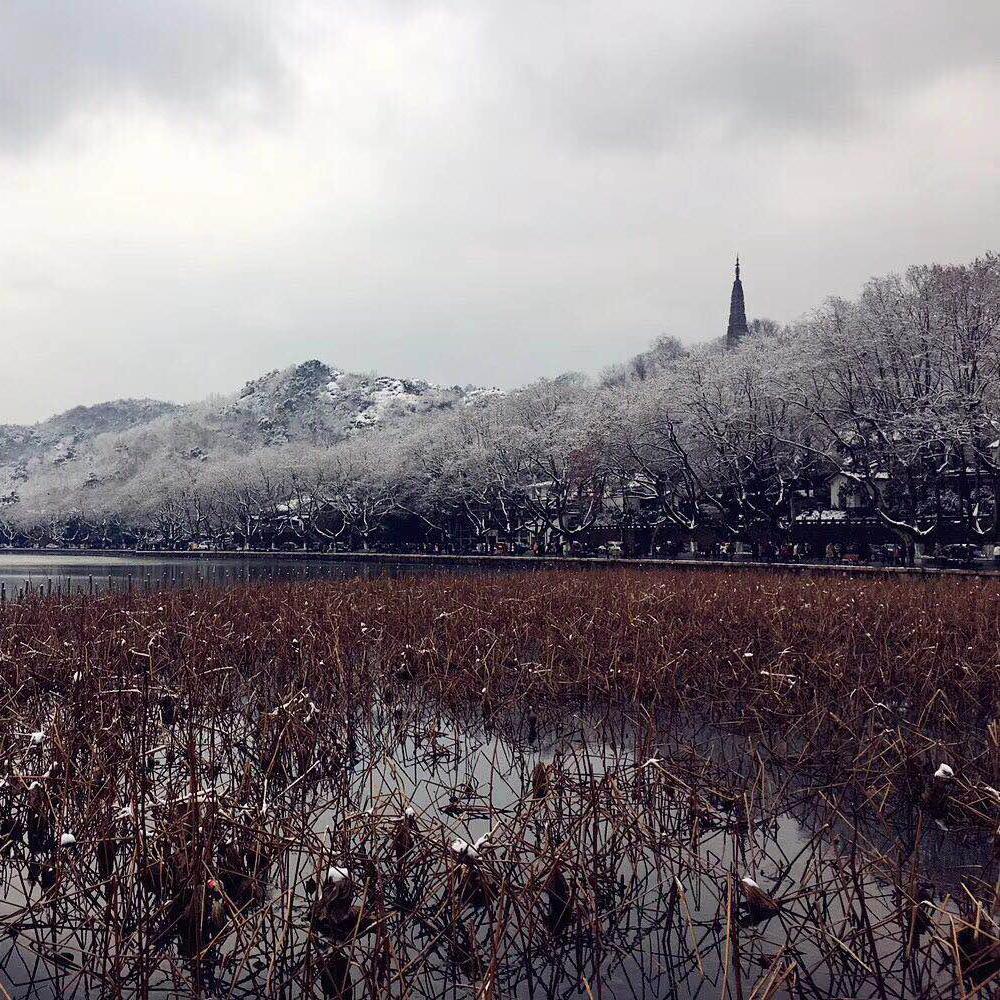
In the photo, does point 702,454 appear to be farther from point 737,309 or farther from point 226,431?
point 226,431

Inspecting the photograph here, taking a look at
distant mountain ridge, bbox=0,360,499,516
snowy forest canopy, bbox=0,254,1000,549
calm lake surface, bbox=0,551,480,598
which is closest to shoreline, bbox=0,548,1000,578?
calm lake surface, bbox=0,551,480,598

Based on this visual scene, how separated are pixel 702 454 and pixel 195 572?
26.6m

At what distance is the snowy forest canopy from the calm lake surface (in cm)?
785

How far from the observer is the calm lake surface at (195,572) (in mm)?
26091

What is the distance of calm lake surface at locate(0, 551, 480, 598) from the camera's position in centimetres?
2609

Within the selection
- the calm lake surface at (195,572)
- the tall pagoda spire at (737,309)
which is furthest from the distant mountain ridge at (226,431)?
the tall pagoda spire at (737,309)

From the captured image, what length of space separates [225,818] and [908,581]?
61.2 feet

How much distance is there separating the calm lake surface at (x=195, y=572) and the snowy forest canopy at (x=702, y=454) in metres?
7.85

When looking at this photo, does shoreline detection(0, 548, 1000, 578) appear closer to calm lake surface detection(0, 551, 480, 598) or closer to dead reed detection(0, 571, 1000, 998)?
calm lake surface detection(0, 551, 480, 598)

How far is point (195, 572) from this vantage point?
35938 mm

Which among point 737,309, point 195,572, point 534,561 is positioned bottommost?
point 534,561

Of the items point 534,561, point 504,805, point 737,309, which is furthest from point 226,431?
point 504,805

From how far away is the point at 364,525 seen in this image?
65312 millimetres

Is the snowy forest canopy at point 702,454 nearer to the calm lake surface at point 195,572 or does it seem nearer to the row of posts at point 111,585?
the calm lake surface at point 195,572
